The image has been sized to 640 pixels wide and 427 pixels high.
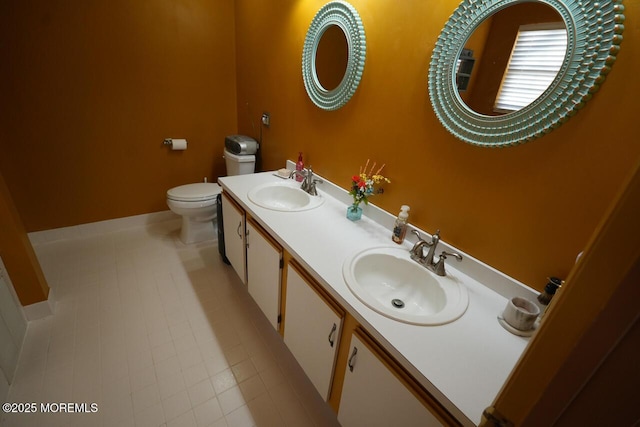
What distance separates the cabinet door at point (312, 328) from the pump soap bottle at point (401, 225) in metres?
0.45

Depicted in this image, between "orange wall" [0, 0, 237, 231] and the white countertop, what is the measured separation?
5.33ft

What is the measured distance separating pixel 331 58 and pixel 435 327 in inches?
56.7

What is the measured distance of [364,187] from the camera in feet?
4.18

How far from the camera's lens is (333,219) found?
1.35 metres

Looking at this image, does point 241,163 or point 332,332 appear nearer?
point 332,332

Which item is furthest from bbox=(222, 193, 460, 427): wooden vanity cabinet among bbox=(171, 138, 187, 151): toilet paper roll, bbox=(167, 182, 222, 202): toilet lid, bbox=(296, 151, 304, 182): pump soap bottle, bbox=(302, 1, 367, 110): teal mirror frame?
bbox=(171, 138, 187, 151): toilet paper roll

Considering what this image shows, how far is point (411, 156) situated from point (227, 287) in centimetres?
154

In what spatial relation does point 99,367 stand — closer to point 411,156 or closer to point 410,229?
point 410,229

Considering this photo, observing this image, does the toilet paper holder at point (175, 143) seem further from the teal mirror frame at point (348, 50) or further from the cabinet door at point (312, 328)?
the cabinet door at point (312, 328)

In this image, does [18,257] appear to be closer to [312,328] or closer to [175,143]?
[175,143]

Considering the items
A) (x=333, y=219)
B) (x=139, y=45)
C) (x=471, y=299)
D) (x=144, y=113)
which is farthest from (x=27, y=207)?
→ (x=471, y=299)

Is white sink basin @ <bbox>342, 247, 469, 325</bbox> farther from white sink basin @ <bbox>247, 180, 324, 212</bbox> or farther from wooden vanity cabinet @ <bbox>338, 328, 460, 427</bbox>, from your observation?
white sink basin @ <bbox>247, 180, 324, 212</bbox>

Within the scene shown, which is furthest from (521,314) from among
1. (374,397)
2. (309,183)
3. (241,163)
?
(241,163)

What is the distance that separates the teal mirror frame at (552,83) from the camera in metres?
0.66
